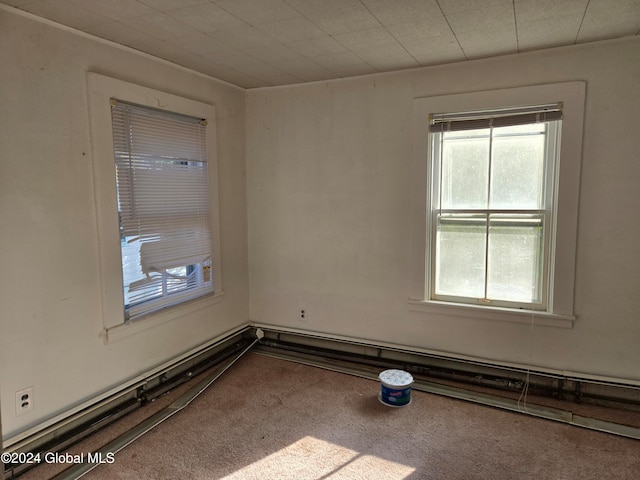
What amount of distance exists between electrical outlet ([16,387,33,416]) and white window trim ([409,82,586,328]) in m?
2.46

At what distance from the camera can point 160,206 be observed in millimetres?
2746

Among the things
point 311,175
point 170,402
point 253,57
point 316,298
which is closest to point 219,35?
point 253,57

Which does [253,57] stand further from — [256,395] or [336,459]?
[336,459]

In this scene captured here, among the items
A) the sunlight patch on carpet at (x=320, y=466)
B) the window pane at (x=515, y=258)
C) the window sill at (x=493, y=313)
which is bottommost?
the sunlight patch on carpet at (x=320, y=466)

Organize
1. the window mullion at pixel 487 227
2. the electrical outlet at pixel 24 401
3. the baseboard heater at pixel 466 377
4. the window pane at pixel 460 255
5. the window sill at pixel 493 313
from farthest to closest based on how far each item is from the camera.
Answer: the window pane at pixel 460 255, the window mullion at pixel 487 227, the window sill at pixel 493 313, the baseboard heater at pixel 466 377, the electrical outlet at pixel 24 401

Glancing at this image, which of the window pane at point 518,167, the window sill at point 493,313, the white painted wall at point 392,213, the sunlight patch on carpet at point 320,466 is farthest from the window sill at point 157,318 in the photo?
the window pane at point 518,167

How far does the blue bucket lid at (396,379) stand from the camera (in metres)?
2.67

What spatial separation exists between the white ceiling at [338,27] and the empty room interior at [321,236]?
0.06 ft

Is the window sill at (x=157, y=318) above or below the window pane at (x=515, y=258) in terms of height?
below

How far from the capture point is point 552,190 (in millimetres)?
2676

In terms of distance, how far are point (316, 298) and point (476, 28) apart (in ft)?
7.47

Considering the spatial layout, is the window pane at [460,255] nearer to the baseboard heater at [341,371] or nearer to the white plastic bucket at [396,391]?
the baseboard heater at [341,371]

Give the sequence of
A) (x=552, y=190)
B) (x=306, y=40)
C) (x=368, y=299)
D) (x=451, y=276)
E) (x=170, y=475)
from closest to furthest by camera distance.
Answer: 1. (x=170, y=475)
2. (x=306, y=40)
3. (x=552, y=190)
4. (x=451, y=276)
5. (x=368, y=299)

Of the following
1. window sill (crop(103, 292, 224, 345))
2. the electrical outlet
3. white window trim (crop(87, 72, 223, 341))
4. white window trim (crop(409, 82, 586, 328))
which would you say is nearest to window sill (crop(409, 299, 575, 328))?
white window trim (crop(409, 82, 586, 328))
